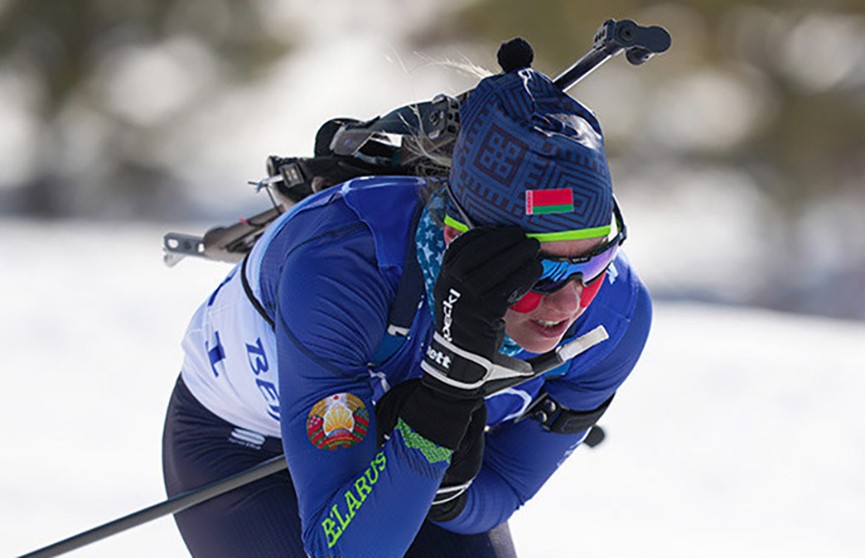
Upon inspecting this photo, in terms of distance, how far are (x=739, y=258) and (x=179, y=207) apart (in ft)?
10.2

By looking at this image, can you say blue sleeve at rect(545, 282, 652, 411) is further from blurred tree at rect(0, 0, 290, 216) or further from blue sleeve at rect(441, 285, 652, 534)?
blurred tree at rect(0, 0, 290, 216)

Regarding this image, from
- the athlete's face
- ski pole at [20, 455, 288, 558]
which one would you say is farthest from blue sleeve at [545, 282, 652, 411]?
ski pole at [20, 455, 288, 558]

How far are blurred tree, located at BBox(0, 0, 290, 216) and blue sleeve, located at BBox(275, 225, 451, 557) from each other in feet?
17.4

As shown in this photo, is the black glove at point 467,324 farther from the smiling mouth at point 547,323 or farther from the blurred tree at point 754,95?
the blurred tree at point 754,95

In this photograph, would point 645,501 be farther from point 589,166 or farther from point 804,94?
point 804,94

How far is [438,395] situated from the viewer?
67.2 inches

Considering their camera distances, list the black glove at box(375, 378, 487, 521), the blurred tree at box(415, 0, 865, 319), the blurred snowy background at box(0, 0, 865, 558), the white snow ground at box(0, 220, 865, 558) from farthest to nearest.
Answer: the blurred tree at box(415, 0, 865, 319) → the blurred snowy background at box(0, 0, 865, 558) → the white snow ground at box(0, 220, 865, 558) → the black glove at box(375, 378, 487, 521)

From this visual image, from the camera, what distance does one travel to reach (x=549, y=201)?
5.38 feet

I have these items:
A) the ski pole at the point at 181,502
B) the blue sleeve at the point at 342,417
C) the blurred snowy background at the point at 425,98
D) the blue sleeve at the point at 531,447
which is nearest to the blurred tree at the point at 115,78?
the blurred snowy background at the point at 425,98

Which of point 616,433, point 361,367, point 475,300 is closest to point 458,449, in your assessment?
point 361,367

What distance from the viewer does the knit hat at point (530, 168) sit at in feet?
5.40

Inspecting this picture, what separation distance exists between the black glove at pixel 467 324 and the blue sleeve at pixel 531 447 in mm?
326

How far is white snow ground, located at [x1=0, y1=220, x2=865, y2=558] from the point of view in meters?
3.13

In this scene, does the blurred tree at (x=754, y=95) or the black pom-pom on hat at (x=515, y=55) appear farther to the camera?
the blurred tree at (x=754, y=95)
